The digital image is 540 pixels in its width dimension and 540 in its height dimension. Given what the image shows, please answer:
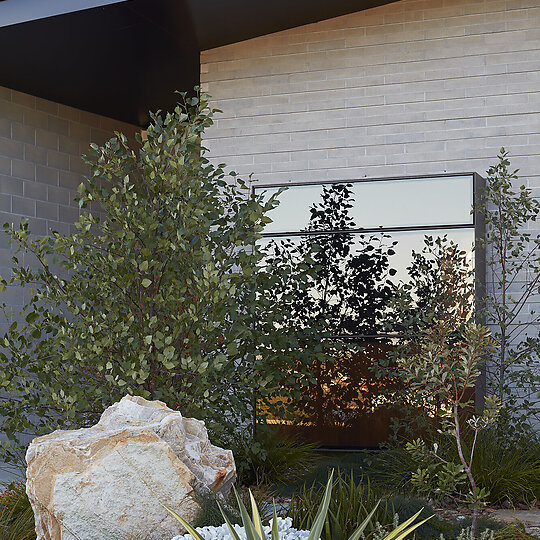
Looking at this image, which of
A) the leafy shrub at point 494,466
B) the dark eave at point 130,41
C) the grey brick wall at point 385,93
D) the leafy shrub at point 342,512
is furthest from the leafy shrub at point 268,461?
the dark eave at point 130,41

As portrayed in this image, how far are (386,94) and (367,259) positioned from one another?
4.86 feet

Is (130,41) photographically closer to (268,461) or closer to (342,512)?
(268,461)

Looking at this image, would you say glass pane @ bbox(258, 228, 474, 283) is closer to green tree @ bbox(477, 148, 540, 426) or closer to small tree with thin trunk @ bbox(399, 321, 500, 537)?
→ green tree @ bbox(477, 148, 540, 426)

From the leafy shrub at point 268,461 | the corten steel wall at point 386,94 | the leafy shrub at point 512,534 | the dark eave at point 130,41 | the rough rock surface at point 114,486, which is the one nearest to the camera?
the rough rock surface at point 114,486

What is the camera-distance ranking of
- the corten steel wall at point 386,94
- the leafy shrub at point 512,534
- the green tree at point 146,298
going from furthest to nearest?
the corten steel wall at point 386,94 < the green tree at point 146,298 < the leafy shrub at point 512,534

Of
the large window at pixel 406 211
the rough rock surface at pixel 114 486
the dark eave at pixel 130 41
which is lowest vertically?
the rough rock surface at pixel 114 486

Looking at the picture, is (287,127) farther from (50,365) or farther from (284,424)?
(50,365)

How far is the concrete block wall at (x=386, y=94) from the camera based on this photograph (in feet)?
21.0

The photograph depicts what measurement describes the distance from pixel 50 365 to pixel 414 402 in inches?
99.8

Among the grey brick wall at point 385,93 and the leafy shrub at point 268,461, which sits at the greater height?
the grey brick wall at point 385,93

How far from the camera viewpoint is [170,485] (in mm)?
3297

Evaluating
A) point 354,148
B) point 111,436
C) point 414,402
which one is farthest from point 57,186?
Answer: point 111,436

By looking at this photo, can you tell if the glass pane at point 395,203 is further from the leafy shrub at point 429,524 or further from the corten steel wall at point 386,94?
the leafy shrub at point 429,524

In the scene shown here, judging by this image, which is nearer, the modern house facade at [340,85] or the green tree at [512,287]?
the green tree at [512,287]
